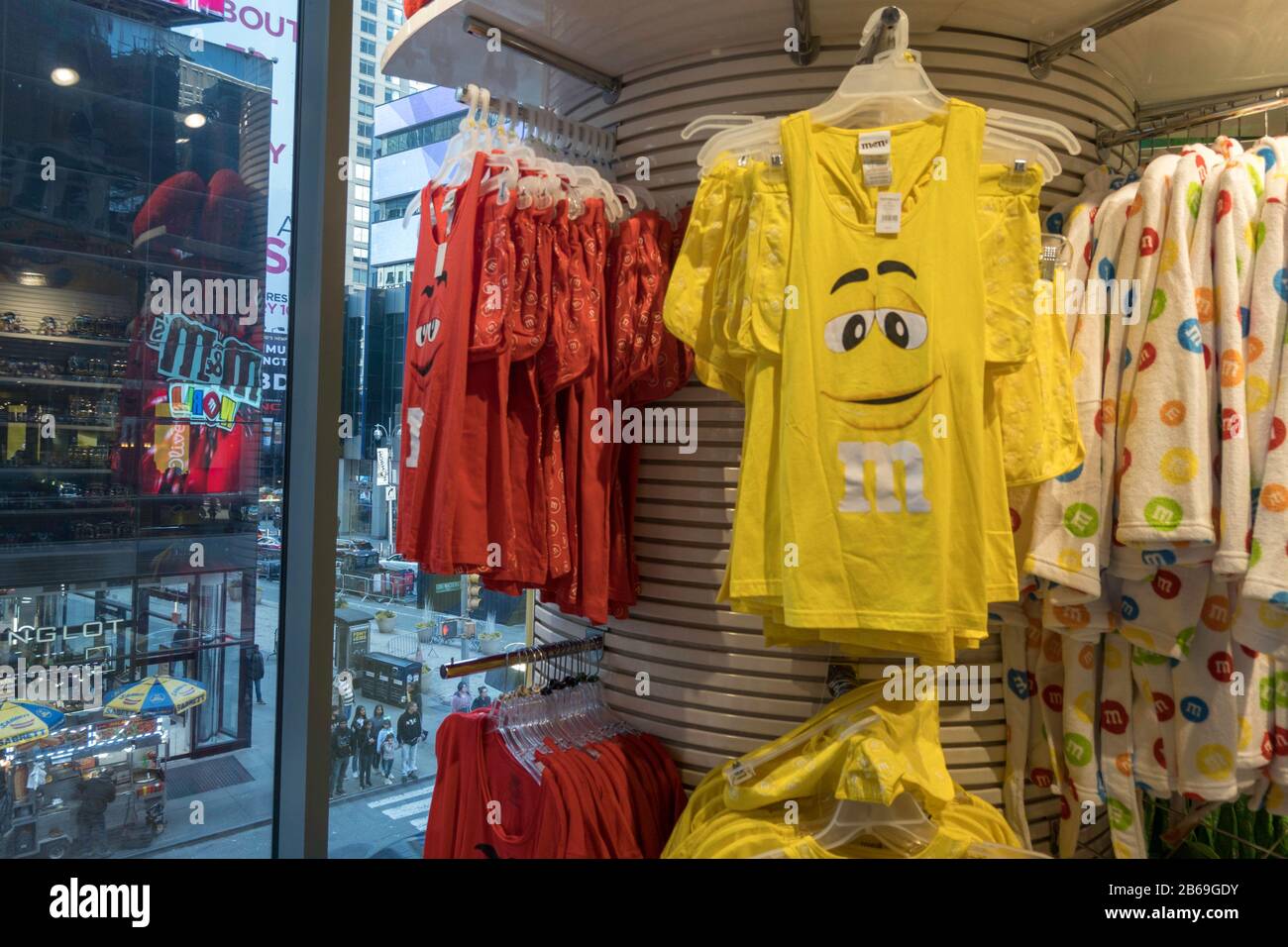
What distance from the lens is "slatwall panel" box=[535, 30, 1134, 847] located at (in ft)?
6.95

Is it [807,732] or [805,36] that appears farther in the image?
[805,36]

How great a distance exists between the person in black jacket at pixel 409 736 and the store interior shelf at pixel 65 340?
4.68 ft

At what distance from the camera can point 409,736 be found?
9.09ft

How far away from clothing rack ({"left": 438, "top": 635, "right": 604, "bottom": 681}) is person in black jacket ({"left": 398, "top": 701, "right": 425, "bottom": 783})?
559mm

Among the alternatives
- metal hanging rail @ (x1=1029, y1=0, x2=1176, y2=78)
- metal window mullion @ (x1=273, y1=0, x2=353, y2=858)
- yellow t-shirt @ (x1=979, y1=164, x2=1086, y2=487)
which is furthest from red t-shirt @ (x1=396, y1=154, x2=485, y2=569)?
metal hanging rail @ (x1=1029, y1=0, x2=1176, y2=78)

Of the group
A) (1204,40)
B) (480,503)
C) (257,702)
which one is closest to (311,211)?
→ (480,503)

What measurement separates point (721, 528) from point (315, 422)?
1106mm

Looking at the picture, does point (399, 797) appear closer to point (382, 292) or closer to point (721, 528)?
point (721, 528)

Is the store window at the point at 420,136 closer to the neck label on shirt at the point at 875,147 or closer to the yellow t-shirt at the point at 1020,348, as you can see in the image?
the neck label on shirt at the point at 875,147

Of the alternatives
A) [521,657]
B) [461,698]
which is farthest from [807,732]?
[461,698]

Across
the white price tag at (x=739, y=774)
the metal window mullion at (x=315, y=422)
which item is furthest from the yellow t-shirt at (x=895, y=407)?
the metal window mullion at (x=315, y=422)

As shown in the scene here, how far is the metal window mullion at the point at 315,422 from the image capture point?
210cm

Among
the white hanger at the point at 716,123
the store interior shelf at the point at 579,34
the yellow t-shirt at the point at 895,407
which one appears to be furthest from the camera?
the store interior shelf at the point at 579,34

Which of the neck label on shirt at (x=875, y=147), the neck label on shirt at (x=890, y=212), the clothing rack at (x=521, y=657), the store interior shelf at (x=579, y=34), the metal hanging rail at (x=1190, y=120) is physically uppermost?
the store interior shelf at (x=579, y=34)
